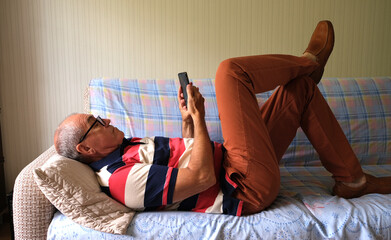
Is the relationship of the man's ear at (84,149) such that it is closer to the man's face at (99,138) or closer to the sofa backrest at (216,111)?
the man's face at (99,138)

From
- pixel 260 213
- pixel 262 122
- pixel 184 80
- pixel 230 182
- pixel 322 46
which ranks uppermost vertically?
pixel 322 46

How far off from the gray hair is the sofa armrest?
139mm

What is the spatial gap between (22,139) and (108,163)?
1338mm

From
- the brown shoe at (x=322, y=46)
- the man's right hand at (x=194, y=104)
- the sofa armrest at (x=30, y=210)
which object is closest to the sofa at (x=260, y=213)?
the sofa armrest at (x=30, y=210)

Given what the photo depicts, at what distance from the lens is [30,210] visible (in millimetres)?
1118

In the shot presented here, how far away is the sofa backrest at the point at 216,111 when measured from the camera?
175 cm

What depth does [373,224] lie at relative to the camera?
3.75 feet

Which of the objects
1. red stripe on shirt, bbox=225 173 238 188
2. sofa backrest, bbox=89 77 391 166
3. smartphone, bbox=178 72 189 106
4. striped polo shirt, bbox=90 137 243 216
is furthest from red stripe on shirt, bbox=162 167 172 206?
sofa backrest, bbox=89 77 391 166

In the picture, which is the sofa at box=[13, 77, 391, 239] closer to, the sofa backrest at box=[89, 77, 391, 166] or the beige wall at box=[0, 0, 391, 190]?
the sofa backrest at box=[89, 77, 391, 166]

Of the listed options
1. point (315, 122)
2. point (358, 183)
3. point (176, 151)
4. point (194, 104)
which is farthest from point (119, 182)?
point (358, 183)

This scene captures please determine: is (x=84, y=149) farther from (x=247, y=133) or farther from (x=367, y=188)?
(x=367, y=188)

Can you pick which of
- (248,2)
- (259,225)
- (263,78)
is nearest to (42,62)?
(248,2)

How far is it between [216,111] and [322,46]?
664 mm

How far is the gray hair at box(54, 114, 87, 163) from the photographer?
121 centimetres
